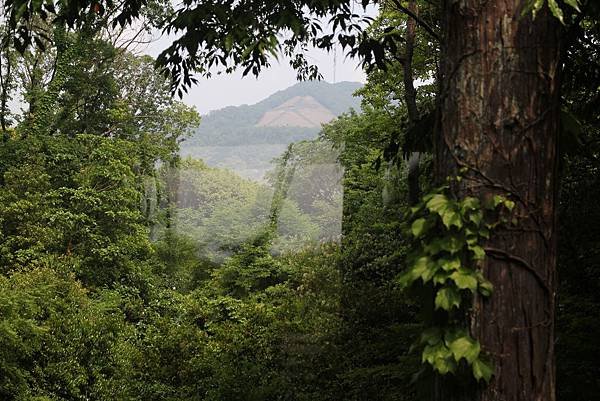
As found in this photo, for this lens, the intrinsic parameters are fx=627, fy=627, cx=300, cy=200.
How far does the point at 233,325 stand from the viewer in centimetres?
762

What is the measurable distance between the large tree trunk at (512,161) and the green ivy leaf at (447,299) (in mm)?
53

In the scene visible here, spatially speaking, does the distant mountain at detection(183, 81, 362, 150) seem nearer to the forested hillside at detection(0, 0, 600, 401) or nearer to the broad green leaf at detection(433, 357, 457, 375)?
the forested hillside at detection(0, 0, 600, 401)

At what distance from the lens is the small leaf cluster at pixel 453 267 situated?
1152 mm

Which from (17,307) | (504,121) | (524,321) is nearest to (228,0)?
(504,121)

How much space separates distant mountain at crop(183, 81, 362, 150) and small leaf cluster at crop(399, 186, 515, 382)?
929cm

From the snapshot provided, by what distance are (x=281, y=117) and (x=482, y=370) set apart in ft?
37.7

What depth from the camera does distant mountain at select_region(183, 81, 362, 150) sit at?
10.9m

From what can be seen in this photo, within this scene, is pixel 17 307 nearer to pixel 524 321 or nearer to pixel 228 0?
pixel 228 0

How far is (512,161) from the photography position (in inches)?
48.3

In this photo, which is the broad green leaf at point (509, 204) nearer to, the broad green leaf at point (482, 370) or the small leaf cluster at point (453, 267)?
the small leaf cluster at point (453, 267)

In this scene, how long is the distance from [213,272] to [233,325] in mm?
1675

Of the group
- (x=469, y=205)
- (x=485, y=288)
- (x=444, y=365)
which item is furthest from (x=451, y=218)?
(x=444, y=365)

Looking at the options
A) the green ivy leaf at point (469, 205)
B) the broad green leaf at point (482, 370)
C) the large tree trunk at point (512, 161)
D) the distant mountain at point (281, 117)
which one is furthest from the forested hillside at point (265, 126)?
the broad green leaf at point (482, 370)

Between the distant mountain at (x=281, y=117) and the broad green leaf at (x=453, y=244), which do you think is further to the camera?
the distant mountain at (x=281, y=117)
